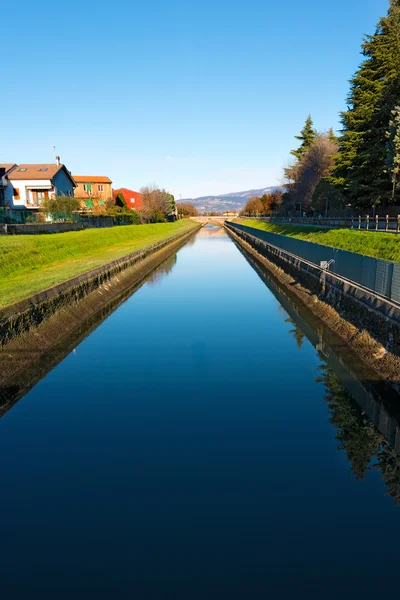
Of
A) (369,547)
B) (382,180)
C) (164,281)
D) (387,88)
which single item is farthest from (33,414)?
(387,88)

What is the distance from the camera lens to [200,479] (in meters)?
8.04

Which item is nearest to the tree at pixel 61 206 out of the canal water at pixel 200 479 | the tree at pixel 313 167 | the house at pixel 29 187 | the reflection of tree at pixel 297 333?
the house at pixel 29 187

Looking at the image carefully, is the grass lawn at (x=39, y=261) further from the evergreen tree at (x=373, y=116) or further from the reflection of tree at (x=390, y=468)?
the evergreen tree at (x=373, y=116)

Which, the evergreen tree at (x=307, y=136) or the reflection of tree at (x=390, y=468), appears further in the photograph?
the evergreen tree at (x=307, y=136)

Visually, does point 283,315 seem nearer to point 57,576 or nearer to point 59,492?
point 59,492

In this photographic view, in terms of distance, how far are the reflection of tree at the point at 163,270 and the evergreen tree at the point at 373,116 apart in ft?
62.1

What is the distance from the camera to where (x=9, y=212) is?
44562 millimetres

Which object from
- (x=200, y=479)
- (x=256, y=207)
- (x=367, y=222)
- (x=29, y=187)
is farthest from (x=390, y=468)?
(x=256, y=207)

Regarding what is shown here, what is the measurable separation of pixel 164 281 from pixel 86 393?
71.9 feet

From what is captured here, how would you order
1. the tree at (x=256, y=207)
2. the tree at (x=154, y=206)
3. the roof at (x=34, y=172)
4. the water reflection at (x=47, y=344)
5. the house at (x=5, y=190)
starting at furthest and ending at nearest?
the tree at (x=256, y=207) → the tree at (x=154, y=206) → the roof at (x=34, y=172) → the house at (x=5, y=190) → the water reflection at (x=47, y=344)

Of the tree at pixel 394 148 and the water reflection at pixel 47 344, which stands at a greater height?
the tree at pixel 394 148

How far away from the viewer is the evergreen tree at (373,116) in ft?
129

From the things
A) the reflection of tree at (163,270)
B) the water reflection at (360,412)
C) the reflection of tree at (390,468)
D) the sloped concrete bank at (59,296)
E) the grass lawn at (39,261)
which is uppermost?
the grass lawn at (39,261)

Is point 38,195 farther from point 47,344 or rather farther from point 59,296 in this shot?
point 47,344
